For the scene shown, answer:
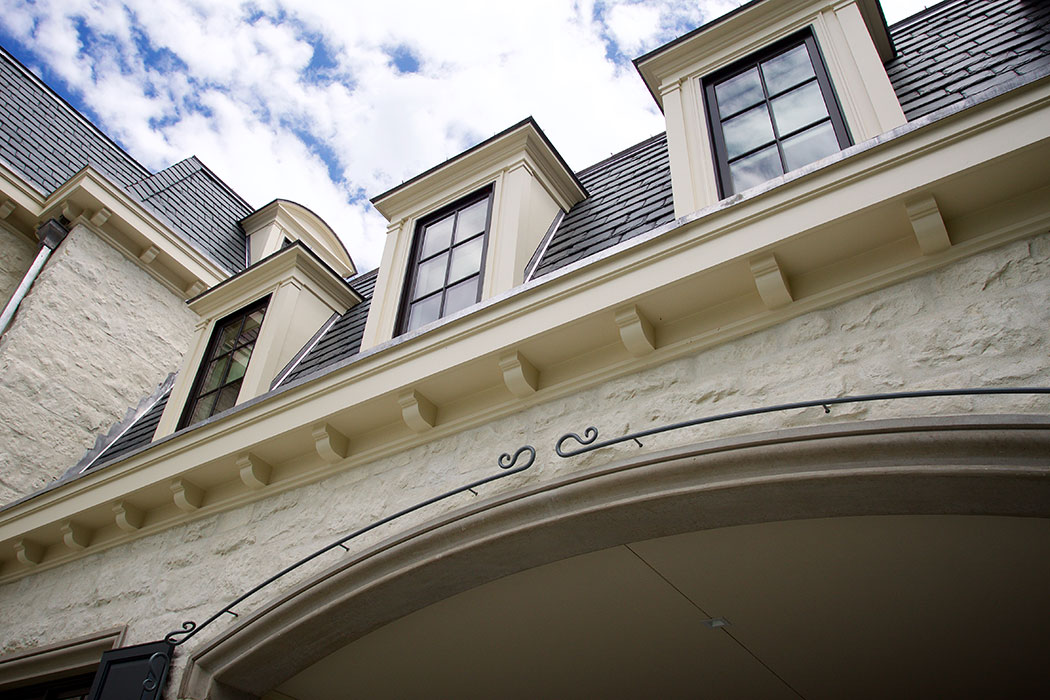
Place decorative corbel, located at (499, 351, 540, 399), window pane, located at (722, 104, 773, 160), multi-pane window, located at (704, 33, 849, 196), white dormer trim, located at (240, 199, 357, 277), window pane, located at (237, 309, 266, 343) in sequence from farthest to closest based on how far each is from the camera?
white dormer trim, located at (240, 199, 357, 277) < window pane, located at (237, 309, 266, 343) < window pane, located at (722, 104, 773, 160) < multi-pane window, located at (704, 33, 849, 196) < decorative corbel, located at (499, 351, 540, 399)

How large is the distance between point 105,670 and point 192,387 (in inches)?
114

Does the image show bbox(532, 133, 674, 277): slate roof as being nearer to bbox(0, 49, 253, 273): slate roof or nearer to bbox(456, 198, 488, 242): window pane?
bbox(456, 198, 488, 242): window pane

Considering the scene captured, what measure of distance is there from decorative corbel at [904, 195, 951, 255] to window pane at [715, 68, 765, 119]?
1980 mm

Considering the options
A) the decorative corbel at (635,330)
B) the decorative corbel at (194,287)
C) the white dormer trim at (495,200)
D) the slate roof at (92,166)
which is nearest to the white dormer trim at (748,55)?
the decorative corbel at (635,330)

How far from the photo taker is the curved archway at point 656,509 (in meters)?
2.97

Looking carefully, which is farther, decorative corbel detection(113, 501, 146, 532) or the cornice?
decorative corbel detection(113, 501, 146, 532)

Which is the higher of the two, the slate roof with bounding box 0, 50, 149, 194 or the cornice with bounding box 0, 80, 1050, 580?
the slate roof with bounding box 0, 50, 149, 194

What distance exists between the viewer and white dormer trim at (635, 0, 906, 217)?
456cm

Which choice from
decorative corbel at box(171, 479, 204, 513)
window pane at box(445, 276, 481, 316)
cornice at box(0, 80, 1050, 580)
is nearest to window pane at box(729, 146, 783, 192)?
cornice at box(0, 80, 1050, 580)

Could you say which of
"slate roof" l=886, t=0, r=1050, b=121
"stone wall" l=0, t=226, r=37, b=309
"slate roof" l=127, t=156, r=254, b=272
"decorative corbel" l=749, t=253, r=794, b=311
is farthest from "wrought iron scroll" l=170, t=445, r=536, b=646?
"slate roof" l=127, t=156, r=254, b=272

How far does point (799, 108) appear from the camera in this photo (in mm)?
5016

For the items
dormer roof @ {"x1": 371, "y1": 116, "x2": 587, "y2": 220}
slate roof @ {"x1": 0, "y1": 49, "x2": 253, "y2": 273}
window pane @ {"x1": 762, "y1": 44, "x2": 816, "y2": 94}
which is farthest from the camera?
slate roof @ {"x1": 0, "y1": 49, "x2": 253, "y2": 273}

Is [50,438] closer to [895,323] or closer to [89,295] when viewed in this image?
[89,295]

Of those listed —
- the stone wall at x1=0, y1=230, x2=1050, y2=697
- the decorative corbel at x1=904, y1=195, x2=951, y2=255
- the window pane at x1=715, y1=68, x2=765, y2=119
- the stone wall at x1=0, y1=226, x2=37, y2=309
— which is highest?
the stone wall at x1=0, y1=226, x2=37, y2=309
